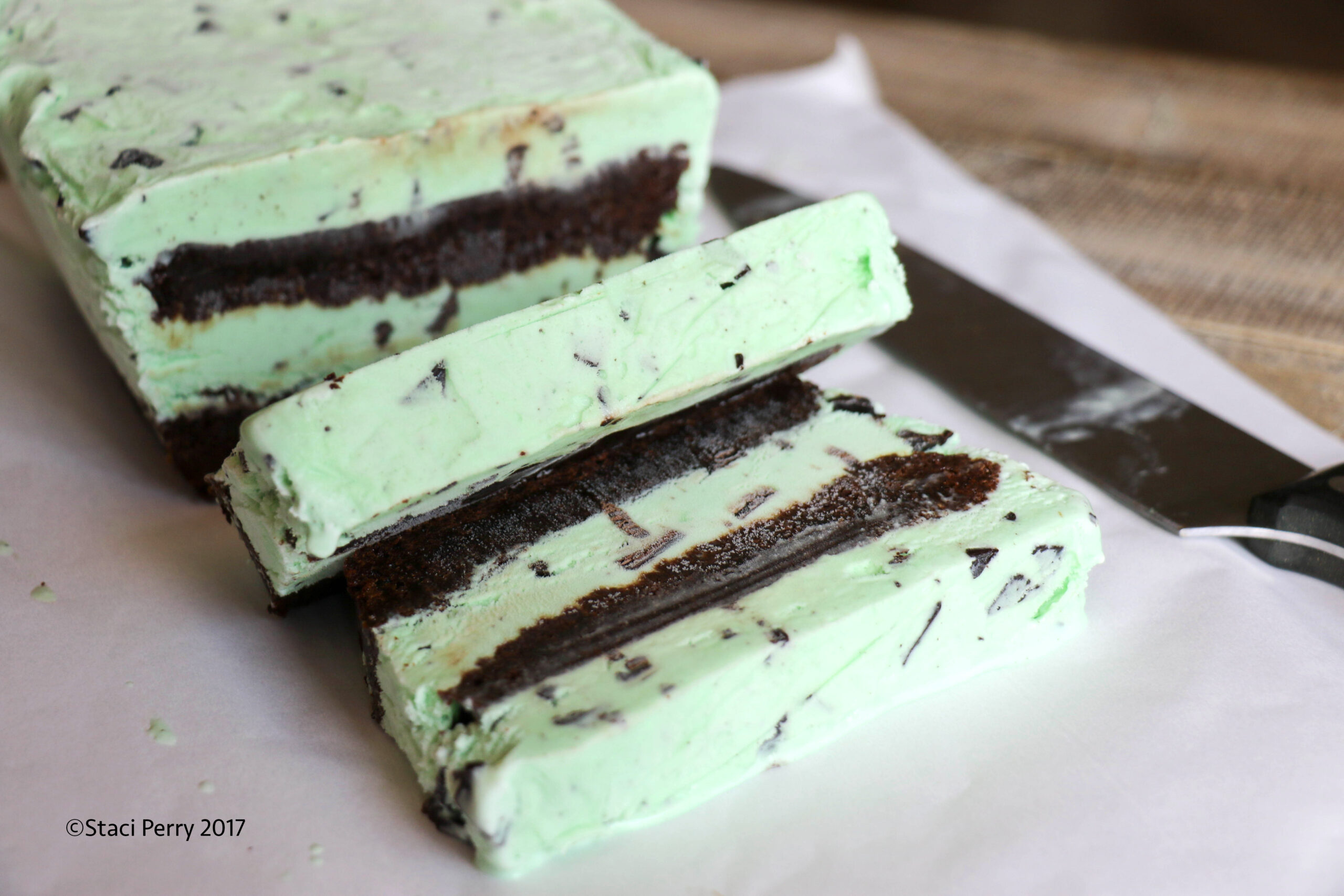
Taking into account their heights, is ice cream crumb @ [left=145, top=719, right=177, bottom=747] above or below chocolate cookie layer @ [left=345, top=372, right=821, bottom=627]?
below

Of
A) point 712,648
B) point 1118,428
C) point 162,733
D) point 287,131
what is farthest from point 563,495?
point 1118,428

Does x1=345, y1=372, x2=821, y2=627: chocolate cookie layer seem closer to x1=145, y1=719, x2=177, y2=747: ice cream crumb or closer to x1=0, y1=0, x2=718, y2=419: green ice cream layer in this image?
x1=145, y1=719, x2=177, y2=747: ice cream crumb

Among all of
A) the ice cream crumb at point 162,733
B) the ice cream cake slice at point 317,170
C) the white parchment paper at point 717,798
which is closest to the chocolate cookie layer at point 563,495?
the white parchment paper at point 717,798

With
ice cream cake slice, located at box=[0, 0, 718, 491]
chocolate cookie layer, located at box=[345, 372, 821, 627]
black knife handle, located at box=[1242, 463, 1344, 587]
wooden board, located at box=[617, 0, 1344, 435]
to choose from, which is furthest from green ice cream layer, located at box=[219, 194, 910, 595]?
wooden board, located at box=[617, 0, 1344, 435]

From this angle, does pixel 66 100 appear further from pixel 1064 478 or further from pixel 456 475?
pixel 1064 478

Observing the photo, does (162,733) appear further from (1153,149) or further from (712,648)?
(1153,149)

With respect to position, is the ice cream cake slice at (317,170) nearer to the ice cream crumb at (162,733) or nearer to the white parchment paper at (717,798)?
the white parchment paper at (717,798)

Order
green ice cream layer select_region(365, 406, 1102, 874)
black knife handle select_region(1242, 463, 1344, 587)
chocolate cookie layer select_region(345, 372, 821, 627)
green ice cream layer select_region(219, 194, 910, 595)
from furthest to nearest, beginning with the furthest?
black knife handle select_region(1242, 463, 1344, 587) < chocolate cookie layer select_region(345, 372, 821, 627) < green ice cream layer select_region(219, 194, 910, 595) < green ice cream layer select_region(365, 406, 1102, 874)
